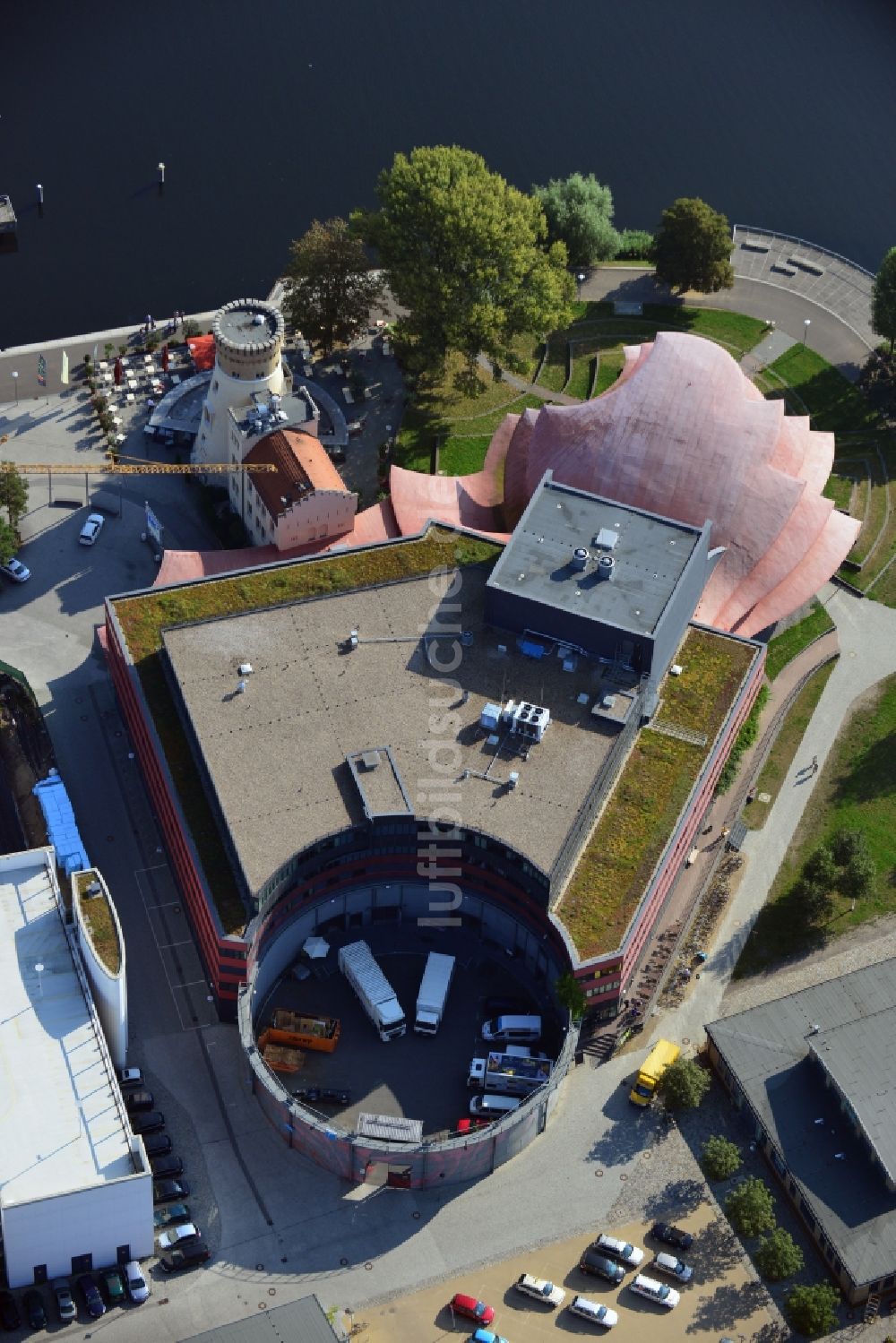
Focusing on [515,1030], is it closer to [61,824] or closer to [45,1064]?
[45,1064]

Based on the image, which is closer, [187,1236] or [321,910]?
[187,1236]

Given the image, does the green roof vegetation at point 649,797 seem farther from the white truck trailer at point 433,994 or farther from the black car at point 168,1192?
the black car at point 168,1192

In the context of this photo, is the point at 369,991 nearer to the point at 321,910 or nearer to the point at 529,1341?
the point at 321,910

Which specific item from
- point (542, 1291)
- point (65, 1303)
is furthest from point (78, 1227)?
point (542, 1291)

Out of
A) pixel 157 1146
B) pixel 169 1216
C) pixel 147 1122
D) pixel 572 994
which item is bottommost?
pixel 169 1216

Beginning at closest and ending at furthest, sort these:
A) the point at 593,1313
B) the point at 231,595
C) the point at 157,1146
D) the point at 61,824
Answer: the point at 593,1313 < the point at 157,1146 < the point at 61,824 < the point at 231,595

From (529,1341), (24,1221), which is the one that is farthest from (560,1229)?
(24,1221)

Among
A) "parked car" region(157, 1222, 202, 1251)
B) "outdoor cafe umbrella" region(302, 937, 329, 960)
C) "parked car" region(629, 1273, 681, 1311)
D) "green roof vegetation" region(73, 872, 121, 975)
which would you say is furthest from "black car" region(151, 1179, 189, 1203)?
"parked car" region(629, 1273, 681, 1311)
